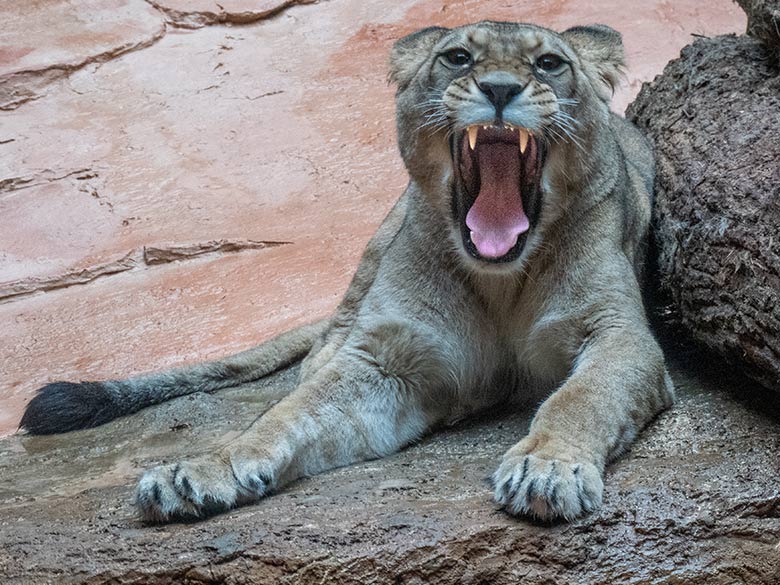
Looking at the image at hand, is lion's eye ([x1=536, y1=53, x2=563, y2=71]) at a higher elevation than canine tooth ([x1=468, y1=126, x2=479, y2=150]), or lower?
higher

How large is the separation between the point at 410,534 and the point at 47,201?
17.7ft

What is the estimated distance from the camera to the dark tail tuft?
Result: 5.10 meters

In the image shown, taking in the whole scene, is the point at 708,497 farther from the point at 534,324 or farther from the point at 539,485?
the point at 534,324

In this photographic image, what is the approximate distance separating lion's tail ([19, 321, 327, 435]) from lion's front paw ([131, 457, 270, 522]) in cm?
174

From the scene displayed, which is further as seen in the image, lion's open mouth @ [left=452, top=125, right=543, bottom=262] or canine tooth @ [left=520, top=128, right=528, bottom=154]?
lion's open mouth @ [left=452, top=125, right=543, bottom=262]

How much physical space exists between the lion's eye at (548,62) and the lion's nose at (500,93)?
12.2 inches

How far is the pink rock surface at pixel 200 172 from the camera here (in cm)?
689

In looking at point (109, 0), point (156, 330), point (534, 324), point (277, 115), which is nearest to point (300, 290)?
point (156, 330)

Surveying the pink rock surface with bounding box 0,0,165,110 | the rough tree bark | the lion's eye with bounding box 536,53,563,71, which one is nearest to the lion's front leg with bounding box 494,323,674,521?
the rough tree bark

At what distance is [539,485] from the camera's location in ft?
10.7

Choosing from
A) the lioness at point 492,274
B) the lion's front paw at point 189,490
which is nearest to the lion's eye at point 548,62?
the lioness at point 492,274

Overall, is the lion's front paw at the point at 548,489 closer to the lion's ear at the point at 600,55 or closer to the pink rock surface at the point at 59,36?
the lion's ear at the point at 600,55

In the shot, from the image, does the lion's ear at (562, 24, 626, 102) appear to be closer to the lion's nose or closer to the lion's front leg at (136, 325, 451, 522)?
the lion's nose

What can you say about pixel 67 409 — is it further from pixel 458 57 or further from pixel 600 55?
pixel 600 55
